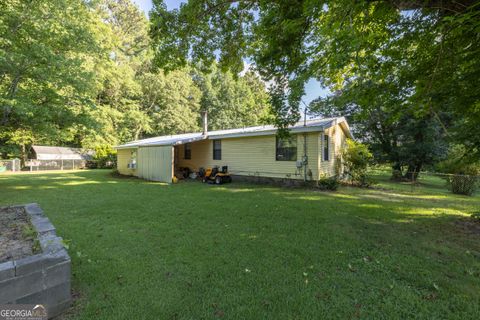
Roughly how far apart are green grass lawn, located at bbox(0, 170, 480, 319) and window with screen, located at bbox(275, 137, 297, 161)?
4505mm

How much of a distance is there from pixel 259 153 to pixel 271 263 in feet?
27.7

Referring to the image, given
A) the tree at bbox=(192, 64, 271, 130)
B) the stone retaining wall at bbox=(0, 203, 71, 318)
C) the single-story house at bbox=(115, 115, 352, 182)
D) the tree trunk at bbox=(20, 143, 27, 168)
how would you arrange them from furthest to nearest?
the tree at bbox=(192, 64, 271, 130)
the tree trunk at bbox=(20, 143, 27, 168)
the single-story house at bbox=(115, 115, 352, 182)
the stone retaining wall at bbox=(0, 203, 71, 318)

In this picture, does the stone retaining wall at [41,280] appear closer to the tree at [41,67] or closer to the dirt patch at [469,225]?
the dirt patch at [469,225]

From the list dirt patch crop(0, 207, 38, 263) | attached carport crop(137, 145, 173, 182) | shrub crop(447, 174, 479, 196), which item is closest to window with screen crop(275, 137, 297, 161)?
attached carport crop(137, 145, 173, 182)

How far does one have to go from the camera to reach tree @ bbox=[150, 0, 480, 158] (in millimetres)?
3471

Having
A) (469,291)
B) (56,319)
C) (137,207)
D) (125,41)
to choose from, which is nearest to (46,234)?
(56,319)

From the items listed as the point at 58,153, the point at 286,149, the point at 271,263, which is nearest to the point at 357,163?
the point at 286,149

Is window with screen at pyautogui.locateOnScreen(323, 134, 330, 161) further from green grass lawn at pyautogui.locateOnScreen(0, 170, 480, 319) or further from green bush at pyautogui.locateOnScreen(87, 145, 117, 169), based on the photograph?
green bush at pyautogui.locateOnScreen(87, 145, 117, 169)

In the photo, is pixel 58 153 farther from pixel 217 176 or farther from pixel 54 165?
pixel 217 176

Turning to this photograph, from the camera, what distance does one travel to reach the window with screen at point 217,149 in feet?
43.7

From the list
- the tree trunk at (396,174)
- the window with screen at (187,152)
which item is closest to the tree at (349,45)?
Answer: the window with screen at (187,152)

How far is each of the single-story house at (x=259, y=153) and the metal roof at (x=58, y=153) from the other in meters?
12.0

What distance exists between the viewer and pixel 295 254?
346 cm

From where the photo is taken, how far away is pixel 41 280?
79.7 inches
